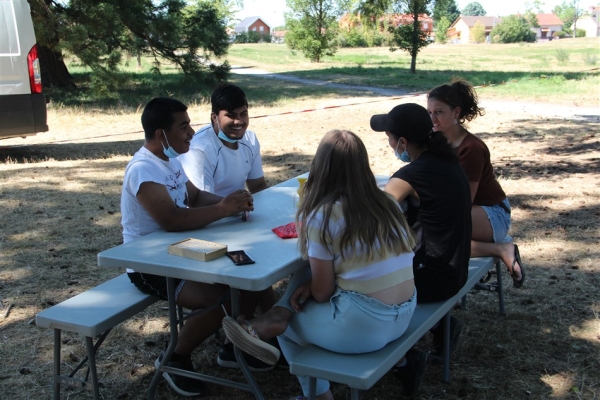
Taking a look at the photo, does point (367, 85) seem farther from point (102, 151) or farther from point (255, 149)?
point (255, 149)

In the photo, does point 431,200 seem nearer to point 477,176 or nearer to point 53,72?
point 477,176

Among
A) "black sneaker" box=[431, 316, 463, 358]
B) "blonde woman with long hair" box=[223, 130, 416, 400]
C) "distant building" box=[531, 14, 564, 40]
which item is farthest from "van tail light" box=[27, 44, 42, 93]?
"distant building" box=[531, 14, 564, 40]

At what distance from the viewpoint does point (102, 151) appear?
32.5 ft

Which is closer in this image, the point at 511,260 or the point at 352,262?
the point at 352,262

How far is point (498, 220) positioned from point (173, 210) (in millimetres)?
1901

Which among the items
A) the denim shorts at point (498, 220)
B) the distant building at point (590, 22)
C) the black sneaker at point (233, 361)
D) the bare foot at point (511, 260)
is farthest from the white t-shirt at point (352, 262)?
the distant building at point (590, 22)

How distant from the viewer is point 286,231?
3.04 metres

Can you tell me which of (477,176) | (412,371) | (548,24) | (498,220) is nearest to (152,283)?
(412,371)

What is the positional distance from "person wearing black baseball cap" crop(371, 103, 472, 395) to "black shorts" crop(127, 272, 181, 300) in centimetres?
112

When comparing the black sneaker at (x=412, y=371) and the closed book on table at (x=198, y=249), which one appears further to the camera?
the black sneaker at (x=412, y=371)

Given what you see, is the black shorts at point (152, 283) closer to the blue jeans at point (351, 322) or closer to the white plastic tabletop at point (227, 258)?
the white plastic tabletop at point (227, 258)

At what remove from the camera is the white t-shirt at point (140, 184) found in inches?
121

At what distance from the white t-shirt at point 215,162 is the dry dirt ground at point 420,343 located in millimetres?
918

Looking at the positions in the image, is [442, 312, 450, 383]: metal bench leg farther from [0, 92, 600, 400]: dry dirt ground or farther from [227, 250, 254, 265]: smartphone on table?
[227, 250, 254, 265]: smartphone on table
